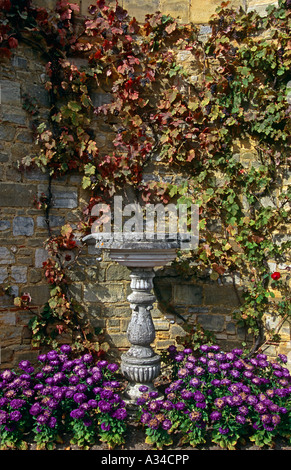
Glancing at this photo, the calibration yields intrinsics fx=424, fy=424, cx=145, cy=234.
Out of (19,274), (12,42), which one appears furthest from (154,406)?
(12,42)

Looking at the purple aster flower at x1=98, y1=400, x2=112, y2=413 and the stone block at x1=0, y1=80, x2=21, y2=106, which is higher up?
the stone block at x1=0, y1=80, x2=21, y2=106

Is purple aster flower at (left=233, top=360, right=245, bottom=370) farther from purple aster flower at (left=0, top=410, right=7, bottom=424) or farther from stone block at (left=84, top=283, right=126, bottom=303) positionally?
purple aster flower at (left=0, top=410, right=7, bottom=424)

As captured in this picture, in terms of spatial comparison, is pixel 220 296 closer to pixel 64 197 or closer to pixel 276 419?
pixel 276 419

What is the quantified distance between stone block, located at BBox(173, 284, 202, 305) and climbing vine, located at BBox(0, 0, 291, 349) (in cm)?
19

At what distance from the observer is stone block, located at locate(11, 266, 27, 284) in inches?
153

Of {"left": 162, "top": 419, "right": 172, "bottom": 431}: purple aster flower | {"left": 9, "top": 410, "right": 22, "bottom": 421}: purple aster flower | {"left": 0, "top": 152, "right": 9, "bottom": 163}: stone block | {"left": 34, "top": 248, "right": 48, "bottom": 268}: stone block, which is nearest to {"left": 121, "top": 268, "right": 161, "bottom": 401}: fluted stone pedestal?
{"left": 162, "top": 419, "right": 172, "bottom": 431}: purple aster flower

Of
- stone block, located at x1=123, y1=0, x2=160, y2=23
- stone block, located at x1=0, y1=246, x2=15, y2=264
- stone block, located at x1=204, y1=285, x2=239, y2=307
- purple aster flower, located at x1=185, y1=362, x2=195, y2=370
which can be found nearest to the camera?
purple aster flower, located at x1=185, y1=362, x2=195, y2=370

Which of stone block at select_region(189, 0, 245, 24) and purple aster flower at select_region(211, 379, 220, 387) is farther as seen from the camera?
stone block at select_region(189, 0, 245, 24)

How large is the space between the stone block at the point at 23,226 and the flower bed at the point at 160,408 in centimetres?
122

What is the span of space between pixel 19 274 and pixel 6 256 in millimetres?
208

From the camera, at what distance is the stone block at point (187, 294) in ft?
14.0

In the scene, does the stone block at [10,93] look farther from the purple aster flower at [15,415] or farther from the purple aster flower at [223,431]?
the purple aster flower at [223,431]

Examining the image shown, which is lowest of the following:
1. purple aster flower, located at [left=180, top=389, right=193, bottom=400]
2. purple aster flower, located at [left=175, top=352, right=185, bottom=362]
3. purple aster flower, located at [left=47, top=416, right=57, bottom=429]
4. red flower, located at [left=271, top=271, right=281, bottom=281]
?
purple aster flower, located at [left=47, top=416, right=57, bottom=429]

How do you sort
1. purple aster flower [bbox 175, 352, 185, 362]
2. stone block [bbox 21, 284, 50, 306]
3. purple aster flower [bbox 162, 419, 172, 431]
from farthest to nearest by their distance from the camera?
stone block [bbox 21, 284, 50, 306] → purple aster flower [bbox 175, 352, 185, 362] → purple aster flower [bbox 162, 419, 172, 431]
